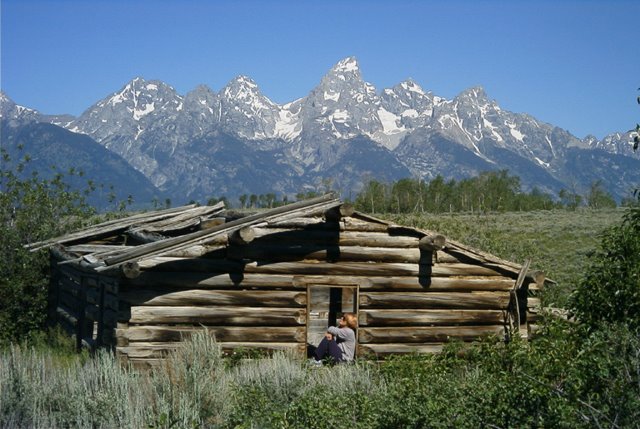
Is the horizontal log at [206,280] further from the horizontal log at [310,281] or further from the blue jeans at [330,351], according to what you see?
the blue jeans at [330,351]

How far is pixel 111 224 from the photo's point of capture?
19.8 meters

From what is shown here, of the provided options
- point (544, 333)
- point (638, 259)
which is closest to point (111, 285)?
point (544, 333)

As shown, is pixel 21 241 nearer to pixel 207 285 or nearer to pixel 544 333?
pixel 207 285

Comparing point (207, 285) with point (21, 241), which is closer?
point (207, 285)

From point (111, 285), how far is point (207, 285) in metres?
1.65

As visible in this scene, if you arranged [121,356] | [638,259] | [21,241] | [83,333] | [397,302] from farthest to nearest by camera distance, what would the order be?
[21,241], [83,333], [397,302], [121,356], [638,259]

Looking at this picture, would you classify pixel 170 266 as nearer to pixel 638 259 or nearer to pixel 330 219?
pixel 330 219

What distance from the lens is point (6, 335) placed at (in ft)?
55.6

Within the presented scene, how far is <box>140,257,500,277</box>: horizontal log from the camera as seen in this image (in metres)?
13.6

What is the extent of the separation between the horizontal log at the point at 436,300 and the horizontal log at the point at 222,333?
1.47 m

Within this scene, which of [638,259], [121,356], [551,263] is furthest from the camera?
[551,263]

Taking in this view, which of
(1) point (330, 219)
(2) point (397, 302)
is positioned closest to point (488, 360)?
(2) point (397, 302)

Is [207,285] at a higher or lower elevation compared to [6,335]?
higher

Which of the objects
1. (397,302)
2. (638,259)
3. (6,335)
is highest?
(638,259)
